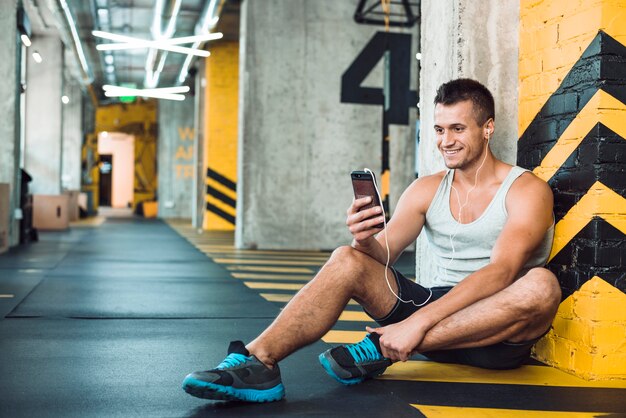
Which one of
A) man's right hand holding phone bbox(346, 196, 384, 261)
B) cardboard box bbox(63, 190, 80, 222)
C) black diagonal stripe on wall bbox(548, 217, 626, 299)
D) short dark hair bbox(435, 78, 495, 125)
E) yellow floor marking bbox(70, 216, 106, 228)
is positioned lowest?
yellow floor marking bbox(70, 216, 106, 228)

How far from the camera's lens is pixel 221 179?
18.4 m

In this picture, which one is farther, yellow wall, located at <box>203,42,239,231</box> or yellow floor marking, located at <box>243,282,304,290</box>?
yellow wall, located at <box>203,42,239,231</box>

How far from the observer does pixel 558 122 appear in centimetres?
345

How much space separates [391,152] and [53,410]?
912 centimetres

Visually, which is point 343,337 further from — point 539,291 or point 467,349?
point 539,291

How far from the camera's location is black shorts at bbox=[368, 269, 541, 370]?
3223 mm

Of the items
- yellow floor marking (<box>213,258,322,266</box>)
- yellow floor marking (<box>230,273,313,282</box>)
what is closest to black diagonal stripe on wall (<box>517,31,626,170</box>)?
yellow floor marking (<box>230,273,313,282</box>)

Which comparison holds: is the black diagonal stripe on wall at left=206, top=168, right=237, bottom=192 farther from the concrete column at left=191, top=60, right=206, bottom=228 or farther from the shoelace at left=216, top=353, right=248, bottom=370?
the shoelace at left=216, top=353, right=248, bottom=370

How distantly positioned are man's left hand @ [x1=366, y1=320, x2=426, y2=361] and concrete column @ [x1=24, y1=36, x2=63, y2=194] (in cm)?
1553

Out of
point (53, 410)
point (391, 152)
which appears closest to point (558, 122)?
point (53, 410)

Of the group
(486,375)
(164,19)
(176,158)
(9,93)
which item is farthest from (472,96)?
(176,158)

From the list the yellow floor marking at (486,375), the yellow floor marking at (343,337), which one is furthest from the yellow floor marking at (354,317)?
the yellow floor marking at (486,375)

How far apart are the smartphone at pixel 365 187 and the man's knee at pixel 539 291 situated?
22.7 inches

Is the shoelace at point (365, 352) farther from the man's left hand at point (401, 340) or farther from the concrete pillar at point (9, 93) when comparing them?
the concrete pillar at point (9, 93)
